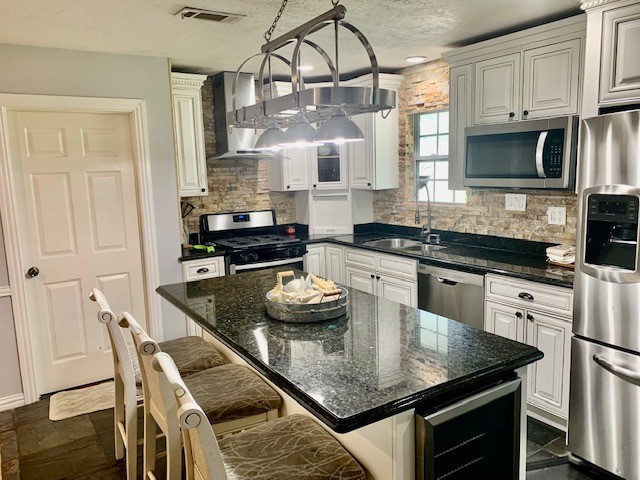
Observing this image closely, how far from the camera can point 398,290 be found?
3.97 meters

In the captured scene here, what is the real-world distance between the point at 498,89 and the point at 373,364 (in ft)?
8.22

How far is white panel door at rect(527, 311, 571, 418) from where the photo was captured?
2.79 metres

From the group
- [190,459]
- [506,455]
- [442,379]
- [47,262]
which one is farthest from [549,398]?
[47,262]

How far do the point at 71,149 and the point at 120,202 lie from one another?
0.52 m

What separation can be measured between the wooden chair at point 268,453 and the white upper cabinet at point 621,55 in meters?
2.18

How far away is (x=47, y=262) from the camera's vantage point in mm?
3670

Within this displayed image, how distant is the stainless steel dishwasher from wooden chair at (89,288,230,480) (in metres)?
1.74

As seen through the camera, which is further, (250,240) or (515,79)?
(250,240)

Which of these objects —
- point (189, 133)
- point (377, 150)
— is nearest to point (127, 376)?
point (189, 133)

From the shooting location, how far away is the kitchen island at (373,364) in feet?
4.73

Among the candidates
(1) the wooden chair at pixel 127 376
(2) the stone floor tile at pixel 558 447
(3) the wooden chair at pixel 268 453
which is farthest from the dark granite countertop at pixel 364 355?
(2) the stone floor tile at pixel 558 447

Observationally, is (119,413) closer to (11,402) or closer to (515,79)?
(11,402)

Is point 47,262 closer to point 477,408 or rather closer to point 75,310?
point 75,310

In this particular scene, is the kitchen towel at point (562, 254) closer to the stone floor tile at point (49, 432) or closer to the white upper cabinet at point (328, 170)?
the white upper cabinet at point (328, 170)
